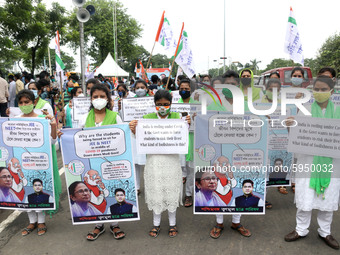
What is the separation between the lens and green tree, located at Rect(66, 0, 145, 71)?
37406 millimetres

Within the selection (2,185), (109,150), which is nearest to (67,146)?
(109,150)

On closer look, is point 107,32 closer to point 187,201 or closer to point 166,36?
point 166,36

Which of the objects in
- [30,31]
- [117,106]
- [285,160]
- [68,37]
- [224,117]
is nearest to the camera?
[224,117]

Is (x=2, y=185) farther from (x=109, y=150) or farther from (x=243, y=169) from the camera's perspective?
(x=243, y=169)

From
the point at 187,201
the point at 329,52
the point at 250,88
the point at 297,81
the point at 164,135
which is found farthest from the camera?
the point at 329,52

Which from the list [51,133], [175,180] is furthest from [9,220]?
[175,180]

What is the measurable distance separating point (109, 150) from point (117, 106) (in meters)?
3.09

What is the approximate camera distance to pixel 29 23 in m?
18.2

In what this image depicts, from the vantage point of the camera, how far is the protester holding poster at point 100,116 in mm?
3311

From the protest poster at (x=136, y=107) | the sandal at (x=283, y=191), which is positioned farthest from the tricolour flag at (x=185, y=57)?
the sandal at (x=283, y=191)

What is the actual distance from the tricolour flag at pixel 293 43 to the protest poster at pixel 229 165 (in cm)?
338

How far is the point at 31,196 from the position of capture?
132 inches

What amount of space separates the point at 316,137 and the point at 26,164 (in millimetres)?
3322

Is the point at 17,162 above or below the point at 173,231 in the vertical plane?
above
